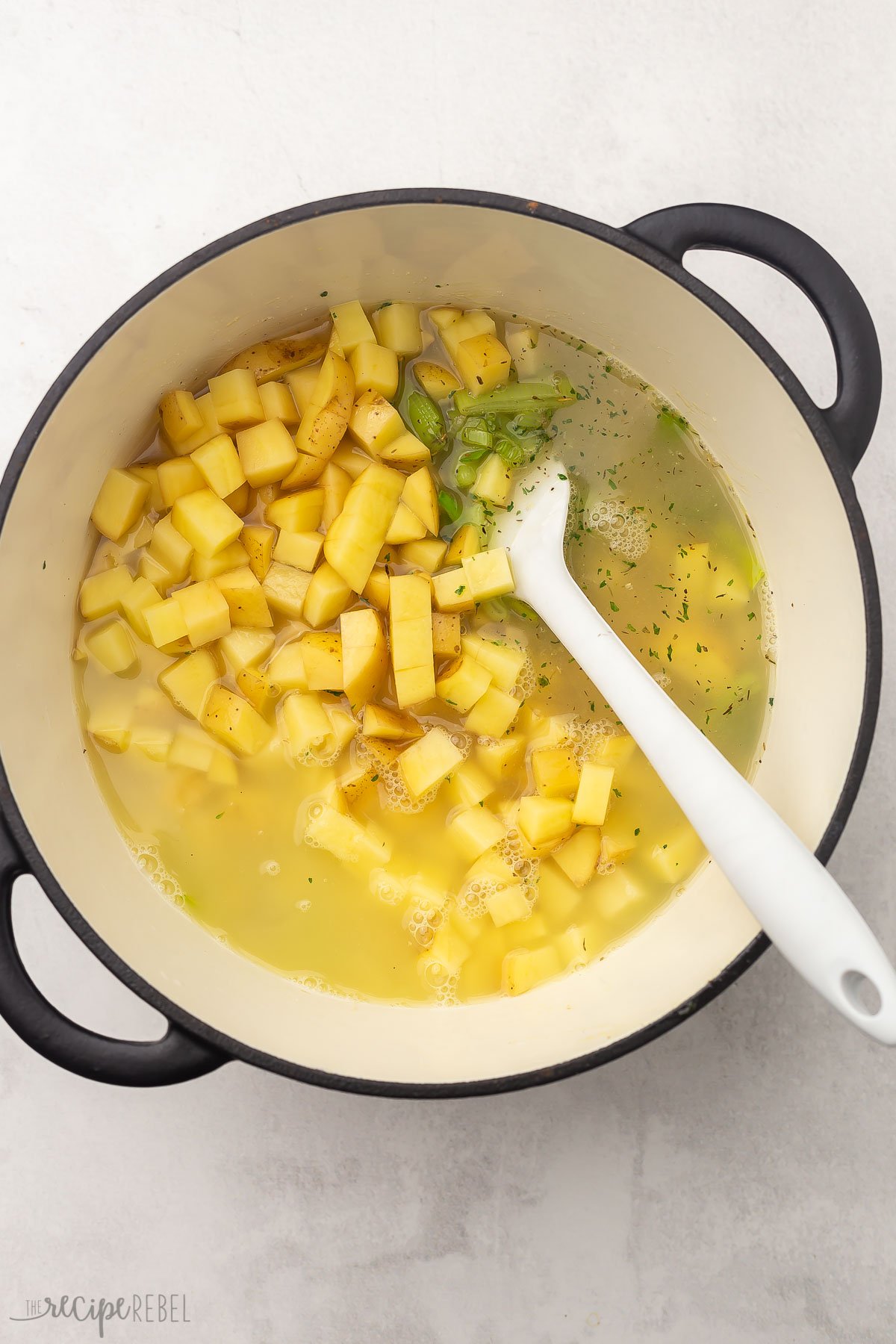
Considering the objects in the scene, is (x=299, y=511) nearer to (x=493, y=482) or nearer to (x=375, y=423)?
(x=375, y=423)

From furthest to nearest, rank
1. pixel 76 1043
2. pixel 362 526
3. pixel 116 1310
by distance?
pixel 116 1310
pixel 362 526
pixel 76 1043

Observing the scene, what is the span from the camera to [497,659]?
1.64 metres

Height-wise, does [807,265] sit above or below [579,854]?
above

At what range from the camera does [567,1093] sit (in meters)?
1.71

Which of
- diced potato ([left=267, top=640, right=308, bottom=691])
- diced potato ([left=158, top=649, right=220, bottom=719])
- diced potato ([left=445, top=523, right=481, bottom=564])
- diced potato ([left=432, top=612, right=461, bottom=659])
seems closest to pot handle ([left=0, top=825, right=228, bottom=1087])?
diced potato ([left=158, top=649, right=220, bottom=719])

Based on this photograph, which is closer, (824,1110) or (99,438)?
(99,438)

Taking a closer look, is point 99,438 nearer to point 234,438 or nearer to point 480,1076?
point 234,438

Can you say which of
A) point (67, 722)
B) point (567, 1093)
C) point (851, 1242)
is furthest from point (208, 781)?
point (851, 1242)

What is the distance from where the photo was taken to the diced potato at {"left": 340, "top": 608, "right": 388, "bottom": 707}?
1.58m

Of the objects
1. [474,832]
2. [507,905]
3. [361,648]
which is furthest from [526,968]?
[361,648]

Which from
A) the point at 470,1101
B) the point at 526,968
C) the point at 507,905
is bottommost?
the point at 470,1101

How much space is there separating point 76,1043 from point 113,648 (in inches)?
24.9

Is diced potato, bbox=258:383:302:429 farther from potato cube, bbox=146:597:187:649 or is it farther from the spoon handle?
the spoon handle

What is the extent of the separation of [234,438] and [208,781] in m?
0.58
